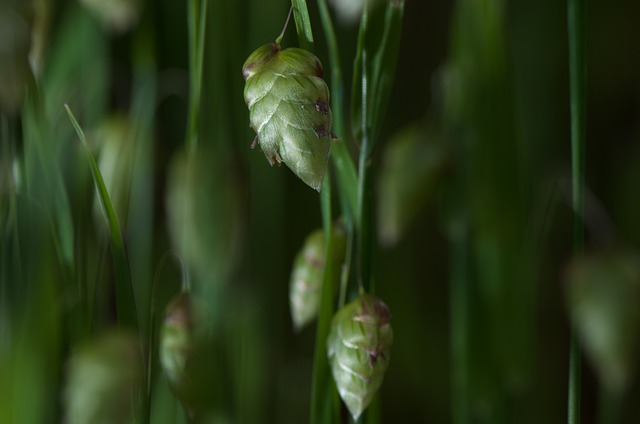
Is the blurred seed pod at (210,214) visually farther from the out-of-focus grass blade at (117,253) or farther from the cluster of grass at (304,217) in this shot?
the out-of-focus grass blade at (117,253)

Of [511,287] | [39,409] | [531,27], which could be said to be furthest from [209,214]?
[531,27]

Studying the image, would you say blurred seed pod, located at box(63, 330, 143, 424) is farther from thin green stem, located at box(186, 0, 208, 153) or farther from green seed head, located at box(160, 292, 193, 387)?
thin green stem, located at box(186, 0, 208, 153)

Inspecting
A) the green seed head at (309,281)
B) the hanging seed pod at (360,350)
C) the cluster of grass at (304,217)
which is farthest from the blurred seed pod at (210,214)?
the hanging seed pod at (360,350)

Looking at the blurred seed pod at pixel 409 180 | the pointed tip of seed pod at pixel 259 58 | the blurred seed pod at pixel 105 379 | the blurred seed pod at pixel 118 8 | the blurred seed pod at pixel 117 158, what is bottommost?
the blurred seed pod at pixel 105 379

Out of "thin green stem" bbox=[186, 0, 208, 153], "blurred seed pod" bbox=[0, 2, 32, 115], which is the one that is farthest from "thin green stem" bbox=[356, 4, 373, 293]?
"blurred seed pod" bbox=[0, 2, 32, 115]

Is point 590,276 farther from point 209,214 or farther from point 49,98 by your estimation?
point 49,98

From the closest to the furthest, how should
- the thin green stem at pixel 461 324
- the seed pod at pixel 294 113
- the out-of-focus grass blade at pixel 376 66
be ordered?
1. the seed pod at pixel 294 113
2. the out-of-focus grass blade at pixel 376 66
3. the thin green stem at pixel 461 324
